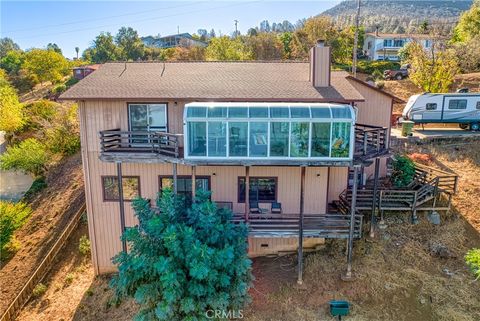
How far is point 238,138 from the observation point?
1158 cm

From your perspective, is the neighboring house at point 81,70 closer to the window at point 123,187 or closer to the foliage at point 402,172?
the window at point 123,187

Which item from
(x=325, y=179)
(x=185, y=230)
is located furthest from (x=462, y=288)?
(x=185, y=230)

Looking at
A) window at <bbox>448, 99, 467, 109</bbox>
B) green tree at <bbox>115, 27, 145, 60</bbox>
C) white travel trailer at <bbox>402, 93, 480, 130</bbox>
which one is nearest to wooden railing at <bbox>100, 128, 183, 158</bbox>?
white travel trailer at <bbox>402, 93, 480, 130</bbox>

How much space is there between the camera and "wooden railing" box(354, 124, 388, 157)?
1238 centimetres

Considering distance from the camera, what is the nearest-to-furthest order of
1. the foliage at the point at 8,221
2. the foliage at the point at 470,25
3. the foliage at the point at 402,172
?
the foliage at the point at 402,172 → the foliage at the point at 8,221 → the foliage at the point at 470,25

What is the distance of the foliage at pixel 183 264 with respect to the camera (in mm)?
9992

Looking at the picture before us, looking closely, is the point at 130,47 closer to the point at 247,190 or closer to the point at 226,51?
the point at 226,51

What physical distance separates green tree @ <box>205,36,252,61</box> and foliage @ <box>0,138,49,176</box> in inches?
818

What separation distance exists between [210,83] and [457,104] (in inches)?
755

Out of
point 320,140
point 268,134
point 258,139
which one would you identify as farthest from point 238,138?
point 320,140

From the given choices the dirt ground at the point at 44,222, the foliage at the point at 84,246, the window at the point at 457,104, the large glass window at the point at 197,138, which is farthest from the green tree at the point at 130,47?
the large glass window at the point at 197,138

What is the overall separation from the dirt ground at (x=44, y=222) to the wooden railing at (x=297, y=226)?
36.9 ft

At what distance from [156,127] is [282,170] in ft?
17.5

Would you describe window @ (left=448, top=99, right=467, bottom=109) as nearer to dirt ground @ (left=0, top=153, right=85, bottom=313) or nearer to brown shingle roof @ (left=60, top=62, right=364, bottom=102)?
brown shingle roof @ (left=60, top=62, right=364, bottom=102)
